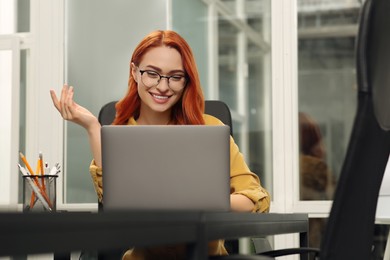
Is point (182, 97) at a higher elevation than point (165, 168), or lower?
higher

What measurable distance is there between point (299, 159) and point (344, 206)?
2.81 m

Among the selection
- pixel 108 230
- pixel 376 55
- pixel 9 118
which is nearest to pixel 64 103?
pixel 376 55

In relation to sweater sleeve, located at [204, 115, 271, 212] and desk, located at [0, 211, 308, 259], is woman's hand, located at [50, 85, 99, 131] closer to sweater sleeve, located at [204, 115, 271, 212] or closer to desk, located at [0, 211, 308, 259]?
sweater sleeve, located at [204, 115, 271, 212]

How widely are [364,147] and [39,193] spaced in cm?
141

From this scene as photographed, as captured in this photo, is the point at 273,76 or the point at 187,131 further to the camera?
the point at 273,76

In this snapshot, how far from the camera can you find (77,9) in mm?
4219

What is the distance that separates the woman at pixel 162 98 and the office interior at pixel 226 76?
1.54 m

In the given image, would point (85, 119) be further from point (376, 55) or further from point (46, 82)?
point (46, 82)

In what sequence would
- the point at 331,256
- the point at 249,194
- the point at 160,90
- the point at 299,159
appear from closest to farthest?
the point at 331,256 → the point at 249,194 → the point at 160,90 → the point at 299,159

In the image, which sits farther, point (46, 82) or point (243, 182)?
point (46, 82)

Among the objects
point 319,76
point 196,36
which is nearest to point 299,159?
point 319,76

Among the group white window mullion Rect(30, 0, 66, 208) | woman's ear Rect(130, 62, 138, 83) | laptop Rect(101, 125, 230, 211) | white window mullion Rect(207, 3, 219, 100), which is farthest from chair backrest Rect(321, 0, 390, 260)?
white window mullion Rect(30, 0, 66, 208)

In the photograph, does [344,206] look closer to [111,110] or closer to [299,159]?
[111,110]

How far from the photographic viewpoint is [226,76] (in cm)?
404
